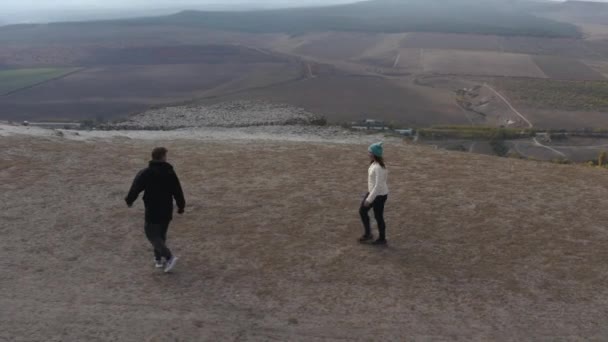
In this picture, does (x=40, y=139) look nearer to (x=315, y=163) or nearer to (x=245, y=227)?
(x=315, y=163)

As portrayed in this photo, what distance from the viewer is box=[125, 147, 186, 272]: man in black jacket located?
292 inches

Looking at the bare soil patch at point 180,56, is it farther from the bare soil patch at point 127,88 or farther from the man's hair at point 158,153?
the man's hair at point 158,153

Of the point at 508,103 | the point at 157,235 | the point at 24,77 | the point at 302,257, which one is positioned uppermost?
the point at 157,235

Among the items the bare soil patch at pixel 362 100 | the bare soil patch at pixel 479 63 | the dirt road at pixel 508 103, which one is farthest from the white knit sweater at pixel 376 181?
the bare soil patch at pixel 479 63

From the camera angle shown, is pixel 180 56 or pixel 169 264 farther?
pixel 180 56

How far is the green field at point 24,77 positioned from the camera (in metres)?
63.1

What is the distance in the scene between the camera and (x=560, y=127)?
145 feet

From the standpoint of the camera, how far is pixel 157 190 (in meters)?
7.49

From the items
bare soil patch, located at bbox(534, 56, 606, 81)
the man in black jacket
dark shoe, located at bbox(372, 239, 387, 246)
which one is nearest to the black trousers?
the man in black jacket

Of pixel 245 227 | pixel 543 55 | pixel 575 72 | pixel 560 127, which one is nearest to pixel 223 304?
pixel 245 227

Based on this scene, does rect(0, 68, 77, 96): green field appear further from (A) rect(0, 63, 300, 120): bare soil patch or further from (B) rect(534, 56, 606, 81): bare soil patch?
(B) rect(534, 56, 606, 81): bare soil patch

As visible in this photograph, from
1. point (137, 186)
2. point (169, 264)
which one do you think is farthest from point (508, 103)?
point (137, 186)

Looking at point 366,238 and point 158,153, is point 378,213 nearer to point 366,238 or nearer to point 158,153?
point 366,238

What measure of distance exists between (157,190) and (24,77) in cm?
7066
